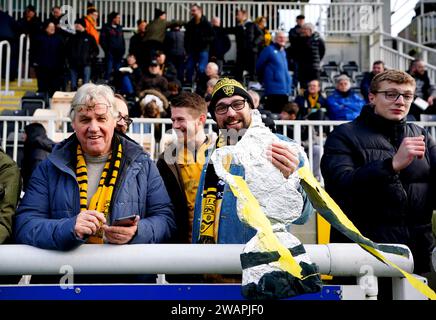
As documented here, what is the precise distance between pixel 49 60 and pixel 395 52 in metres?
8.50

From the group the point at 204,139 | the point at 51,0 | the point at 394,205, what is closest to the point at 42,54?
the point at 51,0

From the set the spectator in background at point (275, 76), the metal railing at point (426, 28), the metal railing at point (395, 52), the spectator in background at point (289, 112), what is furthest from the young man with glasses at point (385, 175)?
the metal railing at point (426, 28)

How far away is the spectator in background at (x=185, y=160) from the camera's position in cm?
300

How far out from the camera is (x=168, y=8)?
1803cm

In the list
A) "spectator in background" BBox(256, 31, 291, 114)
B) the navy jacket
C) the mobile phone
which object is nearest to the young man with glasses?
the navy jacket

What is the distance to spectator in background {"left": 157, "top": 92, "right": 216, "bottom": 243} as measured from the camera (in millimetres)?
3004

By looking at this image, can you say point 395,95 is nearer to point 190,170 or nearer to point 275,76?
point 190,170

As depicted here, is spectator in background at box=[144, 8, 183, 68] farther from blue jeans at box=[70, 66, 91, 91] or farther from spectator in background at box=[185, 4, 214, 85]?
blue jeans at box=[70, 66, 91, 91]

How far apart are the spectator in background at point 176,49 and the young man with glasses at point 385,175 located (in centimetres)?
1017

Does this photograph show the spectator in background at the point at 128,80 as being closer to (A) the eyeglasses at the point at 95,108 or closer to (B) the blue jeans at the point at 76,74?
(B) the blue jeans at the point at 76,74

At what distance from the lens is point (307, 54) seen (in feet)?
41.8

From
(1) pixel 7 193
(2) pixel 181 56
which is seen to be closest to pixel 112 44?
(2) pixel 181 56
